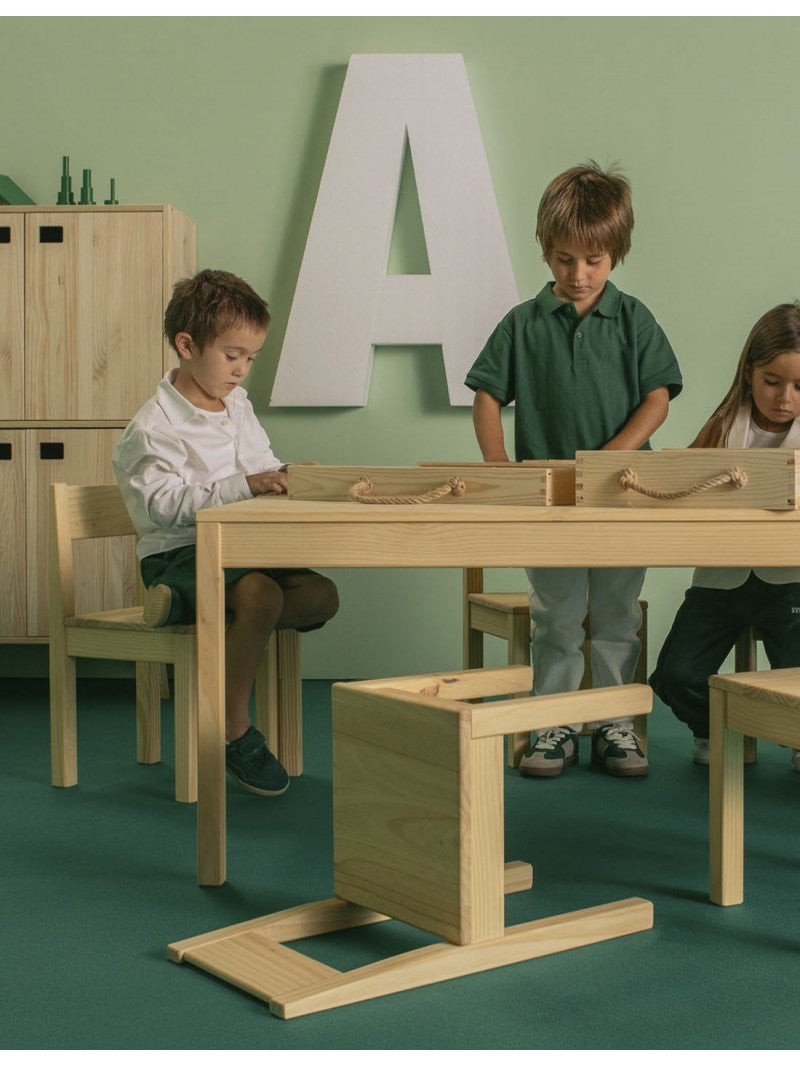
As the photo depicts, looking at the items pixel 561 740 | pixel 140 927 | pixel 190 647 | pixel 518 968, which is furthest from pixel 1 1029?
pixel 561 740

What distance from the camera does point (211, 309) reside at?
8.40ft

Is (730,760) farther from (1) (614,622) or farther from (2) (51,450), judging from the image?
(2) (51,450)

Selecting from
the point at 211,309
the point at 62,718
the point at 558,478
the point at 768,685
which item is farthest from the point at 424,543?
the point at 62,718

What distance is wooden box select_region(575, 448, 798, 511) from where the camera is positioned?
1.94 m

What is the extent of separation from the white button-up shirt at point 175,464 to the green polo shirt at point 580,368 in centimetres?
58

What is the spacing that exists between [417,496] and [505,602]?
1028 mm

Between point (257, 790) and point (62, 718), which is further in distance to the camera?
point (62, 718)

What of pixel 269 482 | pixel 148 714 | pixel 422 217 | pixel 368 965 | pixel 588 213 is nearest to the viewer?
pixel 368 965

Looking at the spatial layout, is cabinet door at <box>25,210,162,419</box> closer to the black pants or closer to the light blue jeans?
the light blue jeans

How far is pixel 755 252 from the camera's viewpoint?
384cm

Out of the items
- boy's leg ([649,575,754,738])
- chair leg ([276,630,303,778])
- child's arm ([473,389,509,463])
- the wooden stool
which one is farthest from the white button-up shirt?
boy's leg ([649,575,754,738])

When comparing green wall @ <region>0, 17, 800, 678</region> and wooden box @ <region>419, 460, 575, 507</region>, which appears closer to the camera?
wooden box @ <region>419, 460, 575, 507</region>

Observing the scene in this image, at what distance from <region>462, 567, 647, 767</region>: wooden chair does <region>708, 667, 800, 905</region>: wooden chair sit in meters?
0.94

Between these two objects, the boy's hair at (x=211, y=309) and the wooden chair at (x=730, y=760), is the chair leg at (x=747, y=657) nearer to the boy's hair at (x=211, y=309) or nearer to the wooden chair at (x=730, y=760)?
the wooden chair at (x=730, y=760)
